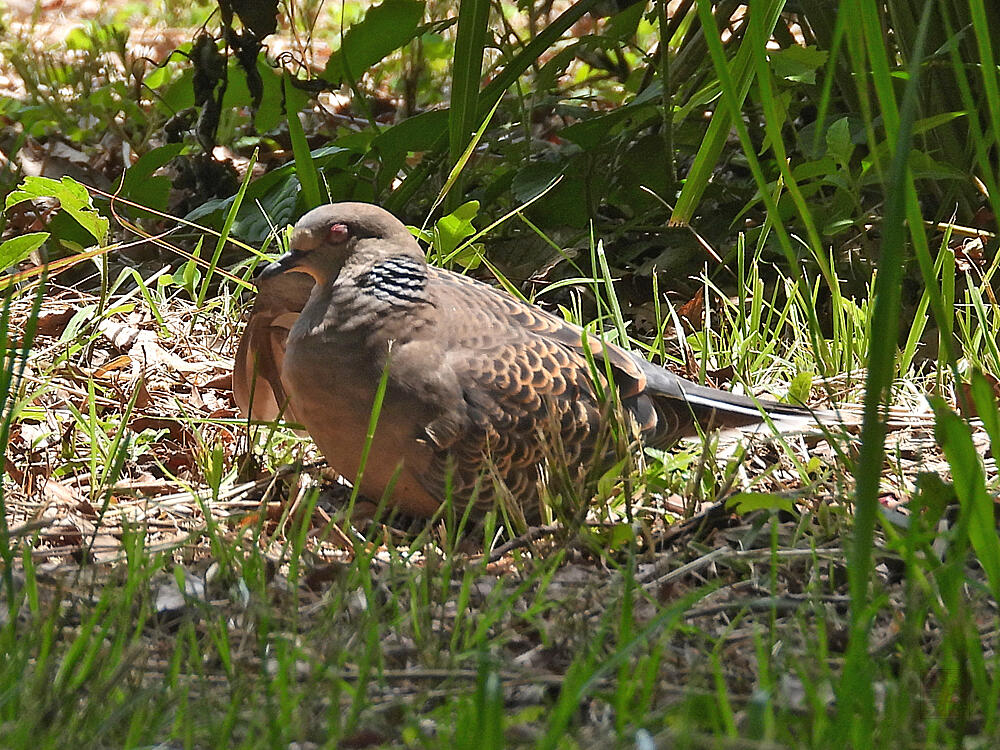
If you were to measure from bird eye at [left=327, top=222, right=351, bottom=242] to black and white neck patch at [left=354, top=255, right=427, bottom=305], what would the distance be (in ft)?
0.39

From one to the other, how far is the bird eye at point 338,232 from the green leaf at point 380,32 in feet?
5.05

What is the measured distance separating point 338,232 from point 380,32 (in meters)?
1.68

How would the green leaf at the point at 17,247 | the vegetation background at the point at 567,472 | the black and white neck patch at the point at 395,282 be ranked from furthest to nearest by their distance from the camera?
the green leaf at the point at 17,247 → the black and white neck patch at the point at 395,282 → the vegetation background at the point at 567,472

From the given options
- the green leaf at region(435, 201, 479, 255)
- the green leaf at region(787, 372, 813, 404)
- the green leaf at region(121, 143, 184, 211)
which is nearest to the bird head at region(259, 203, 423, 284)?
the green leaf at region(435, 201, 479, 255)

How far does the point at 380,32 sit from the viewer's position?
4219mm

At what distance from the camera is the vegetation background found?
1460mm

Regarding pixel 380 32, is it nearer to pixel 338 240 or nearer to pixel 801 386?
pixel 338 240

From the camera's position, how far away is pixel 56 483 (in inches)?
113

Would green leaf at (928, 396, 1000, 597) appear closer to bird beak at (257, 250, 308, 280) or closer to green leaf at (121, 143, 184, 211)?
bird beak at (257, 250, 308, 280)

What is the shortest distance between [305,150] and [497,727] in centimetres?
221

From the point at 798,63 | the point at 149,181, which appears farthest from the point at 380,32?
the point at 798,63

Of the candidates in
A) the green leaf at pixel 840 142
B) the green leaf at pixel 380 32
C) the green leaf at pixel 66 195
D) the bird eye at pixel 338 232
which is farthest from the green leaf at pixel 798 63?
the green leaf at pixel 66 195

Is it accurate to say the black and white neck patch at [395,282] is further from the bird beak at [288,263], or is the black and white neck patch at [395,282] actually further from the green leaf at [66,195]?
the green leaf at [66,195]

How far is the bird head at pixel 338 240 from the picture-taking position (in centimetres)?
279
